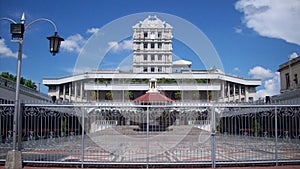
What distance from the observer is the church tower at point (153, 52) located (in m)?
31.1

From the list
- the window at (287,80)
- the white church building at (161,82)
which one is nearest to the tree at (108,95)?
the white church building at (161,82)

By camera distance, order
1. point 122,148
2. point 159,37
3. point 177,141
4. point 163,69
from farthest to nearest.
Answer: point 163,69 → point 159,37 → point 177,141 → point 122,148

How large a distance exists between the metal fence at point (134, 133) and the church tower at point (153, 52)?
57.2 feet

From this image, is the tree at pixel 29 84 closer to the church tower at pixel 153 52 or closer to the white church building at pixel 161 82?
the white church building at pixel 161 82

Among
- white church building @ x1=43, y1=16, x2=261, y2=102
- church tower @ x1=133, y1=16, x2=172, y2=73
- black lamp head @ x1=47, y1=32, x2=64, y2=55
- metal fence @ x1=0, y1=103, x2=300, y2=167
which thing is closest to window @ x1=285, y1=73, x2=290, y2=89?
white church building @ x1=43, y1=16, x2=261, y2=102

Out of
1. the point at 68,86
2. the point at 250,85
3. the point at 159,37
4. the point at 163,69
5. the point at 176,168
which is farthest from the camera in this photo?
the point at 250,85

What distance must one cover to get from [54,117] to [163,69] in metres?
40.6

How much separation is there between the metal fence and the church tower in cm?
1743

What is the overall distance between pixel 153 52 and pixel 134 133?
95.9ft

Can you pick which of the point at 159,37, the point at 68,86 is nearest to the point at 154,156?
the point at 159,37

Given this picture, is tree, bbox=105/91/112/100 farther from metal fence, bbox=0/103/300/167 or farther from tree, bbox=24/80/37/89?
metal fence, bbox=0/103/300/167

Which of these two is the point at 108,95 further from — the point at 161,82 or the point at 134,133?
the point at 134,133

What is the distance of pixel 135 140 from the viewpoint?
1255 cm

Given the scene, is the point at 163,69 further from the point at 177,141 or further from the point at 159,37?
the point at 177,141
